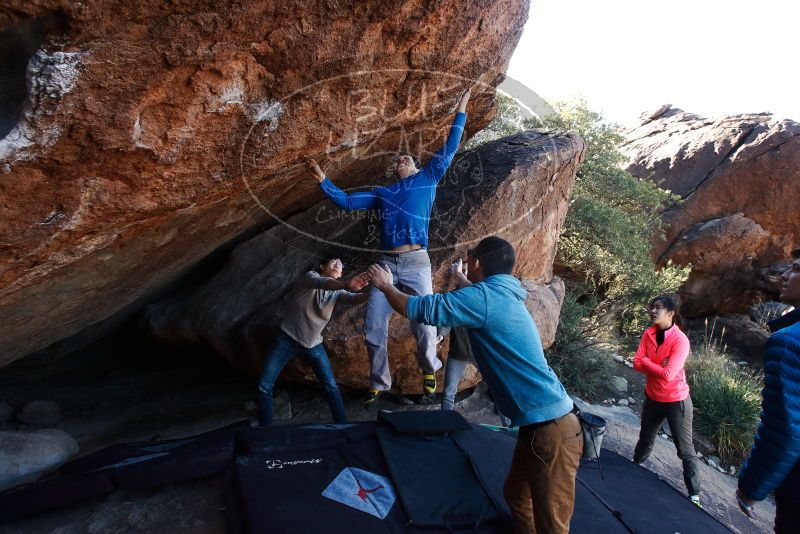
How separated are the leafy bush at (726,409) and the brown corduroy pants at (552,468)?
5.22m

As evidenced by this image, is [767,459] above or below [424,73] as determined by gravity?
below

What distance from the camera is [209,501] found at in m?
3.69

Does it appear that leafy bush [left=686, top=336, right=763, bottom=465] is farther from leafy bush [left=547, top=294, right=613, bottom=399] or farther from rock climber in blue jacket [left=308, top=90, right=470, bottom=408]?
rock climber in blue jacket [left=308, top=90, right=470, bottom=408]

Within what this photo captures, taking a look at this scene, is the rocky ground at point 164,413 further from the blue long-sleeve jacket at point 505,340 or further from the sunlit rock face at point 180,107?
the blue long-sleeve jacket at point 505,340

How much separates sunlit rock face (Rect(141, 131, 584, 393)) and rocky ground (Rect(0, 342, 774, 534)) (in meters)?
0.68

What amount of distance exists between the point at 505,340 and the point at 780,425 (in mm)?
1404

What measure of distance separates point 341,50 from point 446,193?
2597mm

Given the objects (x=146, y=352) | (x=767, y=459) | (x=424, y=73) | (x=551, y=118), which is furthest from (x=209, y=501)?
(x=551, y=118)

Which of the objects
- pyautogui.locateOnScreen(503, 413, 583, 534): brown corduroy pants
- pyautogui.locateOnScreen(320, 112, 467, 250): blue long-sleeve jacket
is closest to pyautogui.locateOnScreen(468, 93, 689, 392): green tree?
pyautogui.locateOnScreen(320, 112, 467, 250): blue long-sleeve jacket

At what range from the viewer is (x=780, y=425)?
8.62 ft

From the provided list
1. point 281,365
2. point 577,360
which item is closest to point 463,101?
point 281,365

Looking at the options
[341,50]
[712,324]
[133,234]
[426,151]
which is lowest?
[712,324]

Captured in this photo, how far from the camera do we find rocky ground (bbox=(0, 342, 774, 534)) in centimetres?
356

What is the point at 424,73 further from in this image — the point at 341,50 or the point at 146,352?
the point at 146,352
